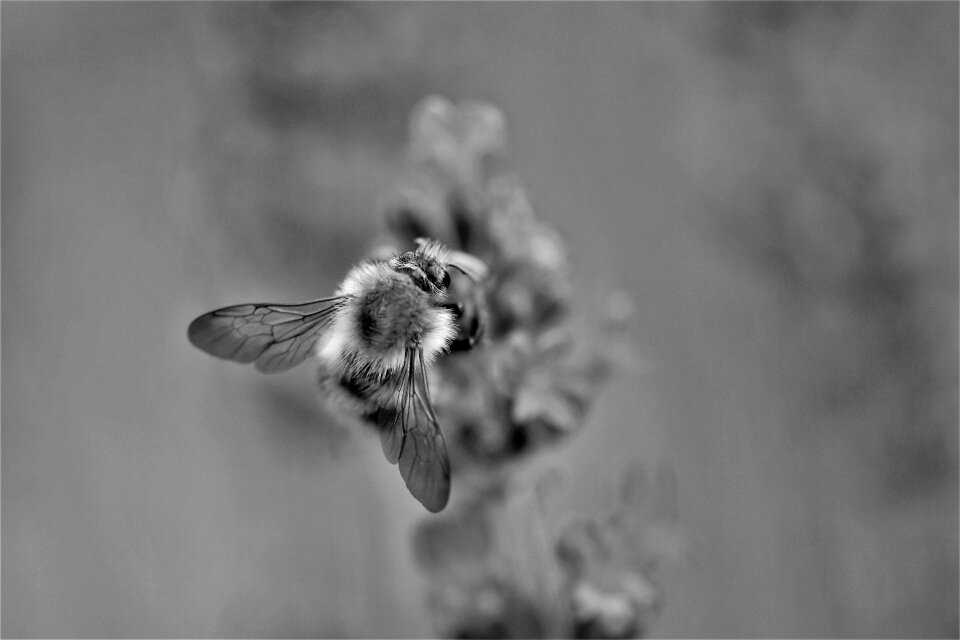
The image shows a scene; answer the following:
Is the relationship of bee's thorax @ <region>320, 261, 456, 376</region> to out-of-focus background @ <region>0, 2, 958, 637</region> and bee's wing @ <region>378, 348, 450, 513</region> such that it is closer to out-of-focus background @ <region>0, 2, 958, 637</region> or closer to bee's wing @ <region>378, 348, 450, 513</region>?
bee's wing @ <region>378, 348, 450, 513</region>

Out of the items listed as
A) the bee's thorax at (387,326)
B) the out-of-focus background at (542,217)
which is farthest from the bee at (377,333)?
the out-of-focus background at (542,217)

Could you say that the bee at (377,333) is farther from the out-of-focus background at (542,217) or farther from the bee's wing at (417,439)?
the out-of-focus background at (542,217)

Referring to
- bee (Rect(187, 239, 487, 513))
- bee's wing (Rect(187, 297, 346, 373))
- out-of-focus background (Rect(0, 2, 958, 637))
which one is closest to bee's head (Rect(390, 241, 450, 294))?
bee (Rect(187, 239, 487, 513))

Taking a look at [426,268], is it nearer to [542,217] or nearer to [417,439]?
[417,439]

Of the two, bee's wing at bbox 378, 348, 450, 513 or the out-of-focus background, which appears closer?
bee's wing at bbox 378, 348, 450, 513

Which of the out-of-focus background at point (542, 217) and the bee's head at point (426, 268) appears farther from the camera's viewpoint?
the out-of-focus background at point (542, 217)

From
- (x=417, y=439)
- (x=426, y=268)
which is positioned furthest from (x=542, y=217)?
(x=417, y=439)
